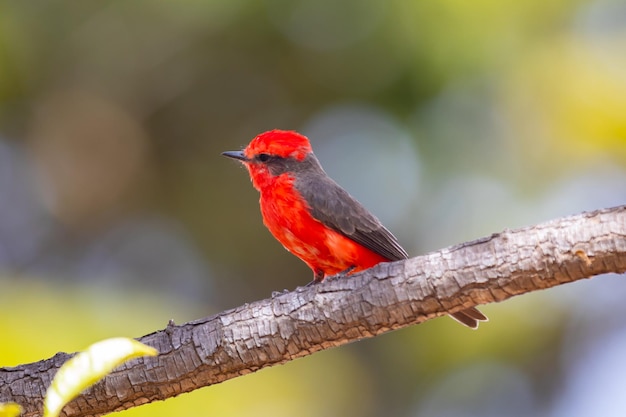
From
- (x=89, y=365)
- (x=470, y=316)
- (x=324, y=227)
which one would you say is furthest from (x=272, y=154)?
(x=89, y=365)

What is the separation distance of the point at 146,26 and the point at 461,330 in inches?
193

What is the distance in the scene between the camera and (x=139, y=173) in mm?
10906

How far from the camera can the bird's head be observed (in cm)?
642

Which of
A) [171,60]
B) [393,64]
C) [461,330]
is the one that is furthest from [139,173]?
[461,330]

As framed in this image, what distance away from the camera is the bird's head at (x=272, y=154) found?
6418 mm

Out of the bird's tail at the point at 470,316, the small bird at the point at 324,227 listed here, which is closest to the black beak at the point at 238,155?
the small bird at the point at 324,227

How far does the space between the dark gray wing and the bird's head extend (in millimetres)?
334

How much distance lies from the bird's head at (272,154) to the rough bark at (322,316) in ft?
6.89

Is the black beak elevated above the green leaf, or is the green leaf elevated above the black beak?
the black beak

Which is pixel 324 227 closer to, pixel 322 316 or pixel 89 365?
pixel 322 316

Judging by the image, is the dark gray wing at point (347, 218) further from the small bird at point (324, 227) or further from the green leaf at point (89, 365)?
the green leaf at point (89, 365)

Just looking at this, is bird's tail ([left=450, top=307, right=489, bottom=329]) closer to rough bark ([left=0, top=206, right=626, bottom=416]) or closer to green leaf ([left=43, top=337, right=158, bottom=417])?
rough bark ([left=0, top=206, right=626, bottom=416])

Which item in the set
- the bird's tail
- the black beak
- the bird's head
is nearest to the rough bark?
the bird's tail

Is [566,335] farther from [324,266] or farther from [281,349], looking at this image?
[281,349]
